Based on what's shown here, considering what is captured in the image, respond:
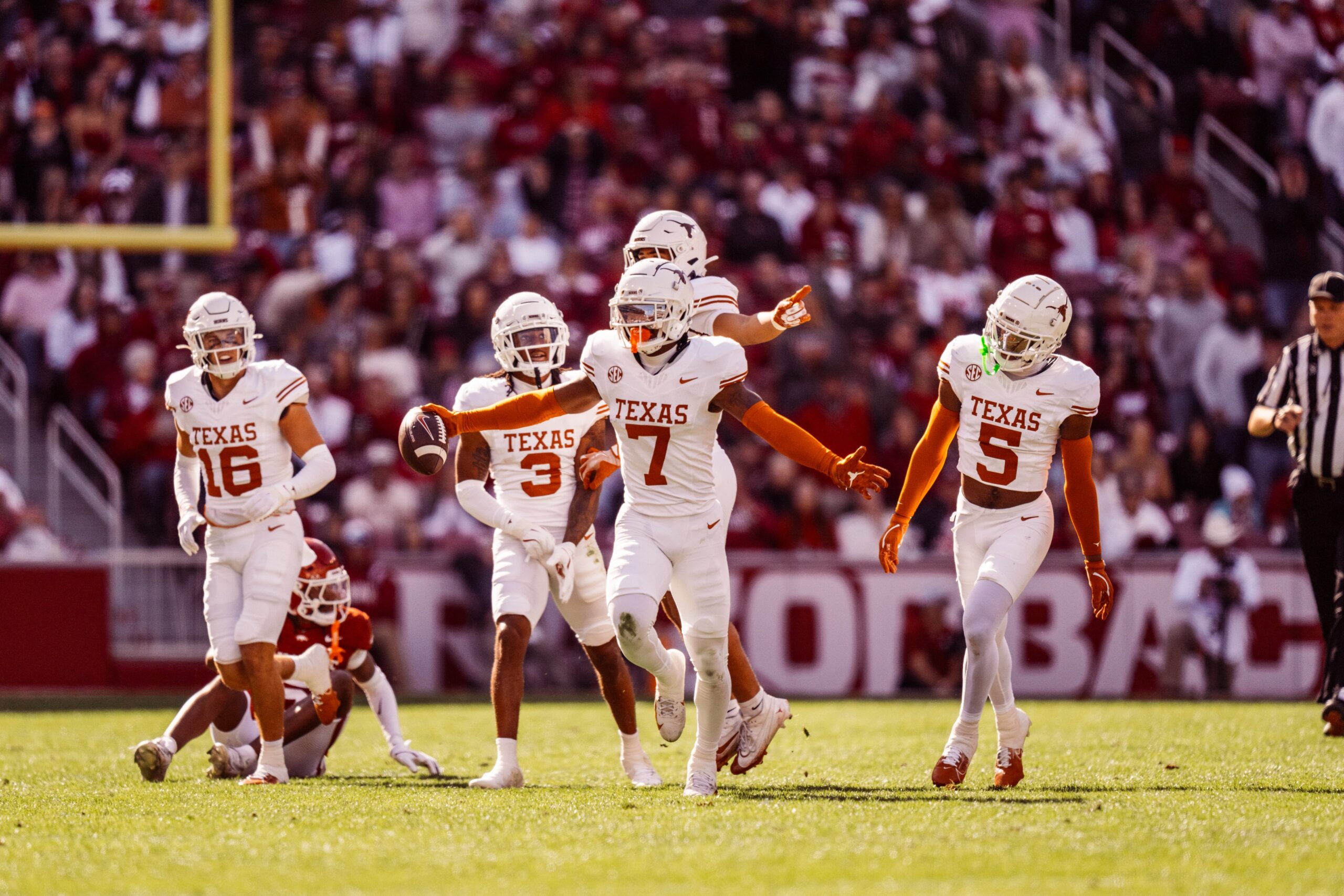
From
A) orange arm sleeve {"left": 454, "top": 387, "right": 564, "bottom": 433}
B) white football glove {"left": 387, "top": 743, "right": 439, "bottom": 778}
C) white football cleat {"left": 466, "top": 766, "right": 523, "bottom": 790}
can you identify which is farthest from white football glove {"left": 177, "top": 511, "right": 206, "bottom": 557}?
white football cleat {"left": 466, "top": 766, "right": 523, "bottom": 790}

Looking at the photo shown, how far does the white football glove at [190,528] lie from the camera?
7.03m

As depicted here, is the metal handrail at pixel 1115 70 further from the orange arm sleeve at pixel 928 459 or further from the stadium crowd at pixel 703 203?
the orange arm sleeve at pixel 928 459

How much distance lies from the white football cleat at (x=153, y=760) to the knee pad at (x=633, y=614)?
6.71 ft

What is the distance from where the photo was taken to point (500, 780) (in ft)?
21.5

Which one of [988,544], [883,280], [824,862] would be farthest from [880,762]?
[883,280]

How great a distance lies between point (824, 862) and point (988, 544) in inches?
83.9

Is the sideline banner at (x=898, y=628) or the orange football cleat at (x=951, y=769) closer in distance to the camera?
the orange football cleat at (x=951, y=769)

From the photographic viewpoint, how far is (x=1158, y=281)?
49.0ft

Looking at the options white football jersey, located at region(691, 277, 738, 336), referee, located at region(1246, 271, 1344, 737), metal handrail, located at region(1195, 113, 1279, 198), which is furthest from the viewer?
metal handrail, located at region(1195, 113, 1279, 198)

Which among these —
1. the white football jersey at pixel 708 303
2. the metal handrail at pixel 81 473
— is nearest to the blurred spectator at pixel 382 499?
the metal handrail at pixel 81 473

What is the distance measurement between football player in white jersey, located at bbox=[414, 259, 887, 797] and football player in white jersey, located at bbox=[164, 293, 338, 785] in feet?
4.04

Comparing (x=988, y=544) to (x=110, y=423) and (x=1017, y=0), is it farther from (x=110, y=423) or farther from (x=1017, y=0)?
(x=1017, y=0)

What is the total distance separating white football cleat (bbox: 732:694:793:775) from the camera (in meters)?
6.71

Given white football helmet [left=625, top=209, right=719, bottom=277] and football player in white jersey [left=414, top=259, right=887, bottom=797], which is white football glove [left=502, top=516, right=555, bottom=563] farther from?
white football helmet [left=625, top=209, right=719, bottom=277]
